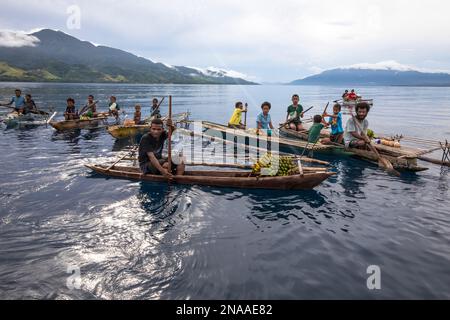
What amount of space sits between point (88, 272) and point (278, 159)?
7.15 meters

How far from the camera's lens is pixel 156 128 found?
34.6 feet

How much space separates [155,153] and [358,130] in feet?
32.8

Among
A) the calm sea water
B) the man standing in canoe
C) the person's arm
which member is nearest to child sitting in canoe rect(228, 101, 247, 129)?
the man standing in canoe

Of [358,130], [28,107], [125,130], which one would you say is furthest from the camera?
[28,107]

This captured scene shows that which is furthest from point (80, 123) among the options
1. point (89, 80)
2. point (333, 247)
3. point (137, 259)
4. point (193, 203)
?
point (89, 80)

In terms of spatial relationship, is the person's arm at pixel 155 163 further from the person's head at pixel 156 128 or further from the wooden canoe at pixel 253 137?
the wooden canoe at pixel 253 137

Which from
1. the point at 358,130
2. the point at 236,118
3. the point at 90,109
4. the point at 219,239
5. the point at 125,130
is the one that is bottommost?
the point at 219,239

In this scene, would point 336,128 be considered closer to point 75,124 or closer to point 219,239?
point 219,239

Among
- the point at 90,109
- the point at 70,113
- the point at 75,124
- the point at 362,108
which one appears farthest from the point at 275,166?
the point at 90,109

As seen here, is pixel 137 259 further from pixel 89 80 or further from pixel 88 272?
pixel 89 80

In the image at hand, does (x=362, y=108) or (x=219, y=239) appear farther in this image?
(x=362, y=108)

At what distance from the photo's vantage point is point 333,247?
7.36 meters

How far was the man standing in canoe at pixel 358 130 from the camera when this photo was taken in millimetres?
13191

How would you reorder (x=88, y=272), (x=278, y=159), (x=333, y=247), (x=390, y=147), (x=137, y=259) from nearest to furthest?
(x=88, y=272), (x=137, y=259), (x=333, y=247), (x=278, y=159), (x=390, y=147)
